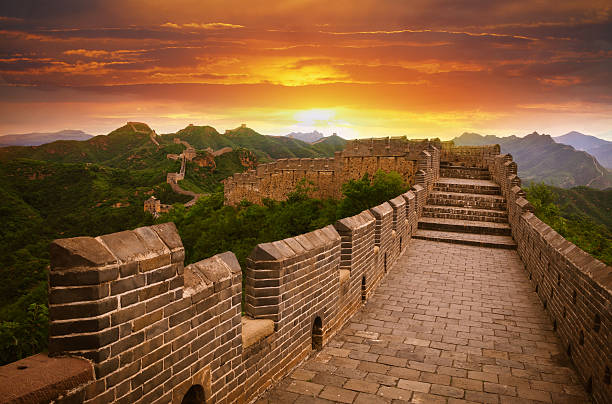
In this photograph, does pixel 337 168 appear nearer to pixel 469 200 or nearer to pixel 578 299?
pixel 469 200

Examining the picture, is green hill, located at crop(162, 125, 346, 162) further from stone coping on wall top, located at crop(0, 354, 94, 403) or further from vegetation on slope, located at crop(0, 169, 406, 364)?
stone coping on wall top, located at crop(0, 354, 94, 403)

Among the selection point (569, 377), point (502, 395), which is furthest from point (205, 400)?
point (569, 377)

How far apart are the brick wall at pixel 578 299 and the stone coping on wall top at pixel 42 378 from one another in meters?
4.00

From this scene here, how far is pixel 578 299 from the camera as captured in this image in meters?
4.66

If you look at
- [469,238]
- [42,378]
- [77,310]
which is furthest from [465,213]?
[42,378]

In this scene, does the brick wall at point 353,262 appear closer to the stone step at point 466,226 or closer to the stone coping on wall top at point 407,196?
the stone coping on wall top at point 407,196

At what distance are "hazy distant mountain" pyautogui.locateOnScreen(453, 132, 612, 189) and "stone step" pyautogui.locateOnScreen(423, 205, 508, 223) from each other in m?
105

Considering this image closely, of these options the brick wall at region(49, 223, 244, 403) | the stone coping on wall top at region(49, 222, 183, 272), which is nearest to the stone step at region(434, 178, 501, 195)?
the brick wall at region(49, 223, 244, 403)

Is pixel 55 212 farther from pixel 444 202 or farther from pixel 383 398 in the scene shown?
pixel 383 398

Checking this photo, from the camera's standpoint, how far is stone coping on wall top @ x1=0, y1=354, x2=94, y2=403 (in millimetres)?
1746

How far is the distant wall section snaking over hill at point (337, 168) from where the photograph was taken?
20250 mm

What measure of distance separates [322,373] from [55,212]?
60442 millimetres

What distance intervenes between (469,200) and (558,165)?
167770 mm

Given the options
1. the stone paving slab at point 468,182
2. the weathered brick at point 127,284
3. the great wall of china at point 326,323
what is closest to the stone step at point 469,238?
the great wall of china at point 326,323
